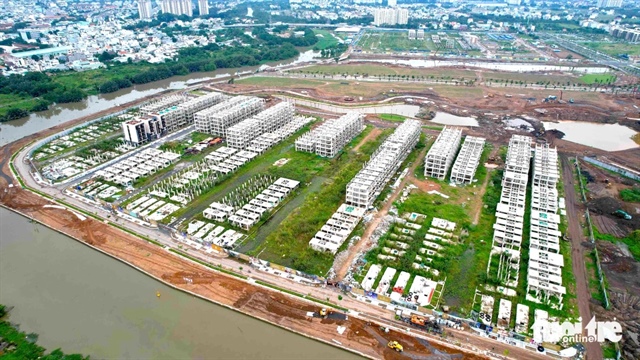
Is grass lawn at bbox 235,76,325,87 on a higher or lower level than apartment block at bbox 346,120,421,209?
higher

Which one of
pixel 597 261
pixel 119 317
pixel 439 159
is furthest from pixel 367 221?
Answer: pixel 119 317

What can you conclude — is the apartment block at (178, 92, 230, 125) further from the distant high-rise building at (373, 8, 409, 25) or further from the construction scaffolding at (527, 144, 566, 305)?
the distant high-rise building at (373, 8, 409, 25)

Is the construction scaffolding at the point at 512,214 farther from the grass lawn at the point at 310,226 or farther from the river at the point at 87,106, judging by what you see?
the river at the point at 87,106

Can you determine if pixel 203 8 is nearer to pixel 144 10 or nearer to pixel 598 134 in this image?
pixel 144 10

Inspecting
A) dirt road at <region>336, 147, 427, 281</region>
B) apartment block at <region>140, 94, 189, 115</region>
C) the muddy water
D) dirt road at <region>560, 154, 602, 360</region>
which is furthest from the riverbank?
apartment block at <region>140, 94, 189, 115</region>

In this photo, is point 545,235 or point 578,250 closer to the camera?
point 578,250

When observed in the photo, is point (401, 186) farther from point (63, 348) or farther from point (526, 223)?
point (63, 348)
